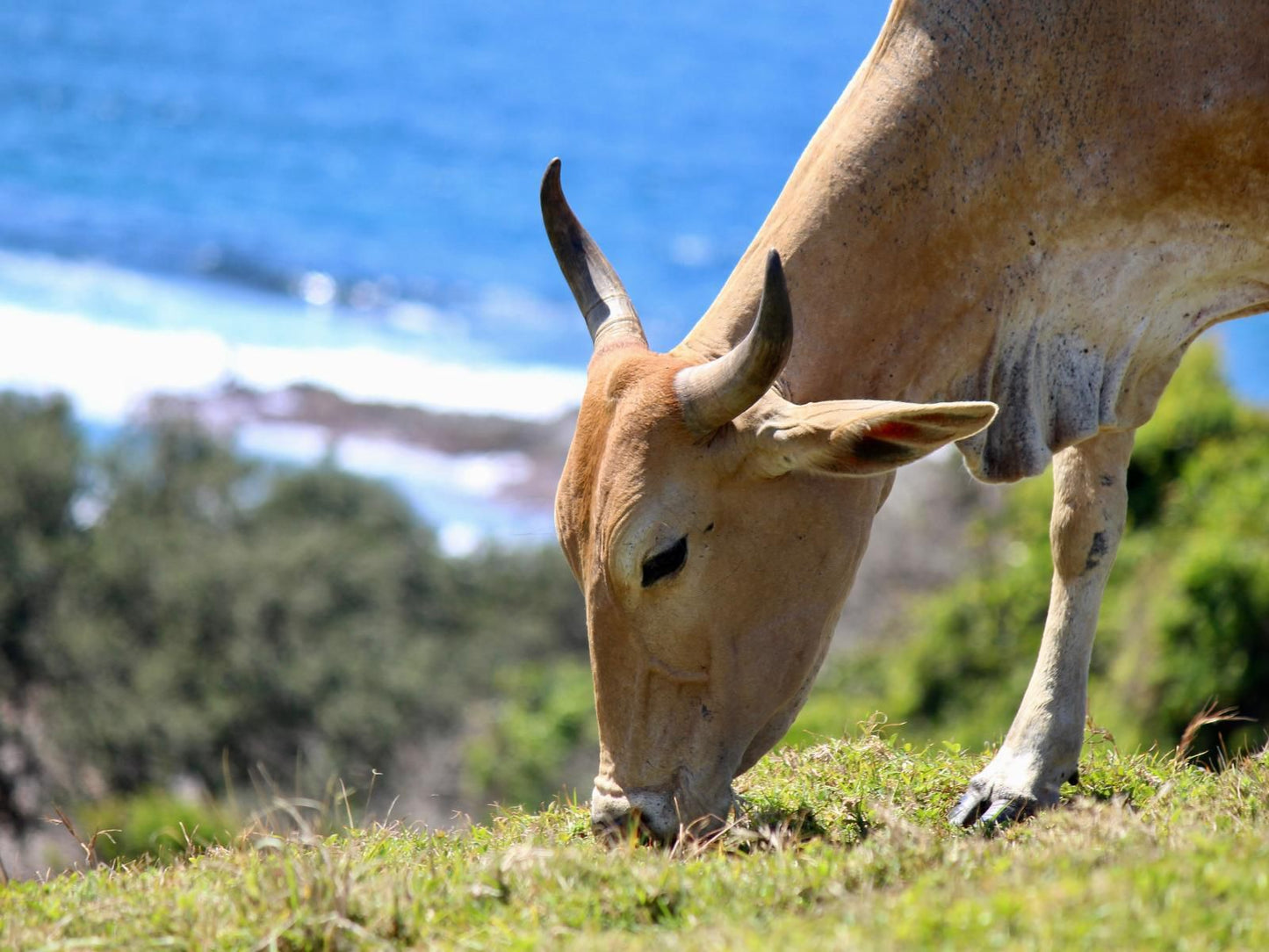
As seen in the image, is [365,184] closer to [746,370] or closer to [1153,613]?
[1153,613]

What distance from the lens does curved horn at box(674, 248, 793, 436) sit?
12.4ft

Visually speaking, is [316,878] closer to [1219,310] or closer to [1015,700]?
[1219,310]

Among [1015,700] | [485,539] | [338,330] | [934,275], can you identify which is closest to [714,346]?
[934,275]

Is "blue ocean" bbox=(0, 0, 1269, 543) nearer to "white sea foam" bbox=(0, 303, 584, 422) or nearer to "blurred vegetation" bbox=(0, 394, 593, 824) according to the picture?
"white sea foam" bbox=(0, 303, 584, 422)

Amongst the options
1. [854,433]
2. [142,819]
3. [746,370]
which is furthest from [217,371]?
[854,433]

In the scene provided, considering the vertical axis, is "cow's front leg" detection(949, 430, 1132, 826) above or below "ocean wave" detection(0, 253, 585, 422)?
below

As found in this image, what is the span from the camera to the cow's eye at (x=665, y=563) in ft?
13.6

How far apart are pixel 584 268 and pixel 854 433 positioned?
121 centimetres

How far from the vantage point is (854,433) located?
155 inches

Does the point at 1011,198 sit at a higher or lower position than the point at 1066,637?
higher

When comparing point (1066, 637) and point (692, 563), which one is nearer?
point (692, 563)

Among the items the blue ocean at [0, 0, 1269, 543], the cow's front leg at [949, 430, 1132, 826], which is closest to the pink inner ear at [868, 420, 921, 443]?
the cow's front leg at [949, 430, 1132, 826]

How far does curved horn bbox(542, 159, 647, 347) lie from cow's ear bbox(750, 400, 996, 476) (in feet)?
2.29

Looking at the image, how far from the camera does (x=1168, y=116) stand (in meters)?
4.54
